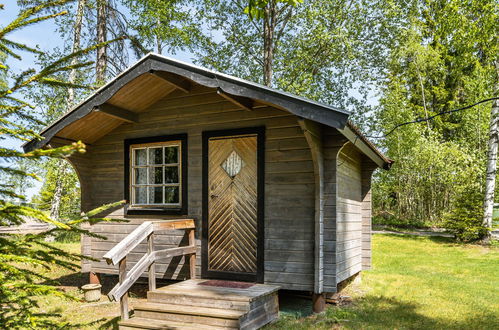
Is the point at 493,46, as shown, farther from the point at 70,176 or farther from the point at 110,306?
the point at 70,176

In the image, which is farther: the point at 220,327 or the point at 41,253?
the point at 220,327

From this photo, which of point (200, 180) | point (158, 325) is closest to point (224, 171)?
point (200, 180)

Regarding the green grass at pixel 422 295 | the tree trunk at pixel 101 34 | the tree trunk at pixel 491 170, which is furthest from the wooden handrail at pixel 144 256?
the tree trunk at pixel 491 170

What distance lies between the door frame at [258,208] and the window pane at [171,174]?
2.06 feet

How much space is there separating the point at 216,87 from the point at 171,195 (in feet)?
7.32

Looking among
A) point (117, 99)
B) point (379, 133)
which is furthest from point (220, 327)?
point (379, 133)

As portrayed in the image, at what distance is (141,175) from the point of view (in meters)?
6.92

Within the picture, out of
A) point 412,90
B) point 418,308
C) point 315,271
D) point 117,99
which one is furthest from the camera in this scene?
point 412,90

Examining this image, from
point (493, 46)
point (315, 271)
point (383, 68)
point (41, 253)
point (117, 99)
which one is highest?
point (383, 68)

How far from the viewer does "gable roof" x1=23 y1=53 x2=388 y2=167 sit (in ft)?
15.1

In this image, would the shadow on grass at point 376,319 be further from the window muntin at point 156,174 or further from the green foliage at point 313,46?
the green foliage at point 313,46

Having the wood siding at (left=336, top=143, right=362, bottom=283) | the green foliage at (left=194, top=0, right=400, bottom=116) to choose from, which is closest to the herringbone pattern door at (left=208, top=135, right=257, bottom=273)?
the wood siding at (left=336, top=143, right=362, bottom=283)

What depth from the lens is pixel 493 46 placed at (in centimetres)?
1240

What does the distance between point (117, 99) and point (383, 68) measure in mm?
15616
